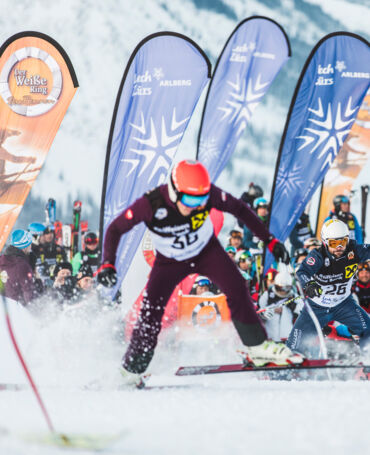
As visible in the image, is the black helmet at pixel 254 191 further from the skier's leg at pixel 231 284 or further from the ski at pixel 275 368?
the skier's leg at pixel 231 284

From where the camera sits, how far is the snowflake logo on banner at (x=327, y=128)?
8.57 metres

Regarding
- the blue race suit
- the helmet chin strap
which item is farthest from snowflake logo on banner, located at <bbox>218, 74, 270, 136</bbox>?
the helmet chin strap

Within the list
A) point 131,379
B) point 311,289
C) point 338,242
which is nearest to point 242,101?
point 338,242

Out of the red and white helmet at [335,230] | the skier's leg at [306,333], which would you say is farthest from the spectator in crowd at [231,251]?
the red and white helmet at [335,230]

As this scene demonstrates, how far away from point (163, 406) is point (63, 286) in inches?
116

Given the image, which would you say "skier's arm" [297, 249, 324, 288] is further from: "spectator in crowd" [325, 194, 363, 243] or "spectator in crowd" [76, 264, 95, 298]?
"spectator in crowd" [325, 194, 363, 243]

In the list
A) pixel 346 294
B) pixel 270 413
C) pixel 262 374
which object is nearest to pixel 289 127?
pixel 346 294

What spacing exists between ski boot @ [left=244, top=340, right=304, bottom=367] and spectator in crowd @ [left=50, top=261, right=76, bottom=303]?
245 centimetres

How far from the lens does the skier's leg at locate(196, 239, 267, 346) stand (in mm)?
4172

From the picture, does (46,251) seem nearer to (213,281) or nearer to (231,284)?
(213,281)

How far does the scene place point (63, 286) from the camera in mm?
6312

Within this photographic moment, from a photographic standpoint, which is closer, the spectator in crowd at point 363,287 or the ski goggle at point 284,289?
the ski goggle at point 284,289

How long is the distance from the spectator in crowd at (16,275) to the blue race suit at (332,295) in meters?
2.52

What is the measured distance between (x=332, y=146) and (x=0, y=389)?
5947mm
